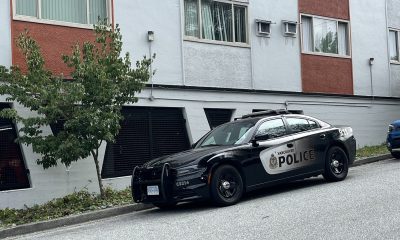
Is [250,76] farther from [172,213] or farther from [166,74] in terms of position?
[172,213]

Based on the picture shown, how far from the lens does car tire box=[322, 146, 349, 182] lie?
1117cm

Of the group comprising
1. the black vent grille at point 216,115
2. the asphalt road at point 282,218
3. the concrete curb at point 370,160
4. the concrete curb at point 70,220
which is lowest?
the concrete curb at point 70,220

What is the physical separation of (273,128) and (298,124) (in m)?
0.74

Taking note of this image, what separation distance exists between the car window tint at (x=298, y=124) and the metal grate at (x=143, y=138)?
4268 millimetres

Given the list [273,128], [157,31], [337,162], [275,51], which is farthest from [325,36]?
[273,128]

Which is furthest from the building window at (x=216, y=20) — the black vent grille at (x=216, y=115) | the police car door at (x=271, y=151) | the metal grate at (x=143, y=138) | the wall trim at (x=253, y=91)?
the police car door at (x=271, y=151)

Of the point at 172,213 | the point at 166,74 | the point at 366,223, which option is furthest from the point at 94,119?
the point at 366,223

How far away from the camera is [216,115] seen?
15492 millimetres

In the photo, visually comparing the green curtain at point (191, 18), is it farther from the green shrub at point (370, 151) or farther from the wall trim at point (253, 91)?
the green shrub at point (370, 151)

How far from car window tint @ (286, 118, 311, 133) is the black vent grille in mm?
4407

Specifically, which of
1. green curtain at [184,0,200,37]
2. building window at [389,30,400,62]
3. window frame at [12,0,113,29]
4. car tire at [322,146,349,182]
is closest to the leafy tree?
window frame at [12,0,113,29]

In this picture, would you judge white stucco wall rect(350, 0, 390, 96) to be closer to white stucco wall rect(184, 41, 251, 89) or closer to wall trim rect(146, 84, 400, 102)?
wall trim rect(146, 84, 400, 102)

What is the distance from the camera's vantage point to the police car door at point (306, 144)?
10.6m

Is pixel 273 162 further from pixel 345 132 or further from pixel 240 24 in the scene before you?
pixel 240 24
